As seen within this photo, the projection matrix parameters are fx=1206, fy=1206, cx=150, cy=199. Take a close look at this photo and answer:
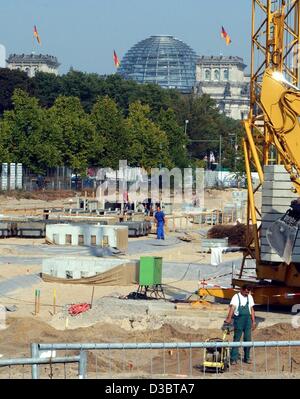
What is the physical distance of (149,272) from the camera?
2598 cm

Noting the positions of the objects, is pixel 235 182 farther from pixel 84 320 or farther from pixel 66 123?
pixel 84 320

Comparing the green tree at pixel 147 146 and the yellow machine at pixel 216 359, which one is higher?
the green tree at pixel 147 146

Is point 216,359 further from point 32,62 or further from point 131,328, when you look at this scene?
point 32,62

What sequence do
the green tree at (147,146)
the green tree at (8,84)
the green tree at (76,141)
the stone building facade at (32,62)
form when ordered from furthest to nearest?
the stone building facade at (32,62) → the green tree at (8,84) → the green tree at (147,146) → the green tree at (76,141)

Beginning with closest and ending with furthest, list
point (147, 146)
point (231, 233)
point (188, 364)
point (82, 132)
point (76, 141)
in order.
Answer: point (188, 364) < point (231, 233) < point (76, 141) < point (82, 132) < point (147, 146)

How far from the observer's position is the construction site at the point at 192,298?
1622cm

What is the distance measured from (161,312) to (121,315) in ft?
2.50

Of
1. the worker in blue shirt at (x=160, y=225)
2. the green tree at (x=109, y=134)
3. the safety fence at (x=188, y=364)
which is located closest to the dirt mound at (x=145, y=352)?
the safety fence at (x=188, y=364)

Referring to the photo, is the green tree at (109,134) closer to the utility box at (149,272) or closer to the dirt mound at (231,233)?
the dirt mound at (231,233)

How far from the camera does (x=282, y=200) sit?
896 inches

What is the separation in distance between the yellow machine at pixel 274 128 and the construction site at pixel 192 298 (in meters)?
0.02

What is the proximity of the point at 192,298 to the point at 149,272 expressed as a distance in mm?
1943

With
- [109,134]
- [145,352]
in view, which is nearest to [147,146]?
[109,134]

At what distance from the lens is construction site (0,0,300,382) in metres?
16.2
